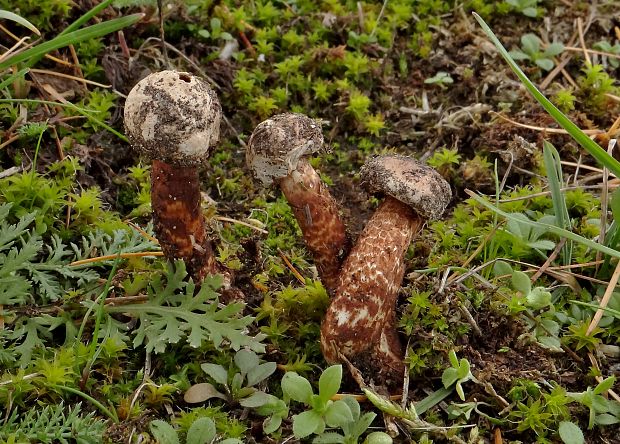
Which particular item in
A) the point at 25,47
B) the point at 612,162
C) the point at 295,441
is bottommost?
the point at 295,441

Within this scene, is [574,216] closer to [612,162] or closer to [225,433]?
[612,162]

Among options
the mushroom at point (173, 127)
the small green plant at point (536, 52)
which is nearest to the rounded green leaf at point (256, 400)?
the mushroom at point (173, 127)

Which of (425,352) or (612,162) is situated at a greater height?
(612,162)

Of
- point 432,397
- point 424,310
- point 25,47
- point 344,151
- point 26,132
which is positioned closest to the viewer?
point 432,397

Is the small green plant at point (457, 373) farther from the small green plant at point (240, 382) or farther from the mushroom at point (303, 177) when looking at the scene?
the small green plant at point (240, 382)

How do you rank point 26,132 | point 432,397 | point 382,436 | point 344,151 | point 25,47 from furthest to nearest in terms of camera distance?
1. point 344,151
2. point 25,47
3. point 26,132
4. point 432,397
5. point 382,436

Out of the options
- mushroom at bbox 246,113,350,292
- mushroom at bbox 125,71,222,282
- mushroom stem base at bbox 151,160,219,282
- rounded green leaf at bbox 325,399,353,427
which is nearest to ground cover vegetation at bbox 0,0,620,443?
rounded green leaf at bbox 325,399,353,427

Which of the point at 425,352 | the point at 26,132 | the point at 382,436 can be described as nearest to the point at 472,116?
the point at 425,352
